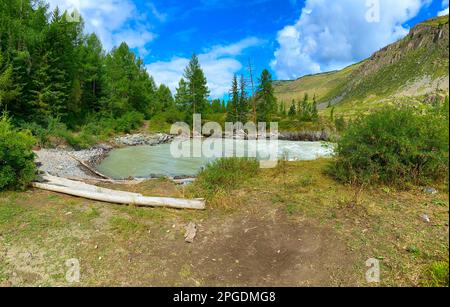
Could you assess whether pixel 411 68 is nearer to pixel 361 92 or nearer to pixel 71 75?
pixel 361 92

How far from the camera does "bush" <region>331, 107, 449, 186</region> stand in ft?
23.9

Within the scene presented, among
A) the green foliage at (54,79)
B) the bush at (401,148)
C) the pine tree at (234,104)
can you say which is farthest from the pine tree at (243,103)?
the bush at (401,148)

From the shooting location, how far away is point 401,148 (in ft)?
24.1

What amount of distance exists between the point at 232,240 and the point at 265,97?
156 ft

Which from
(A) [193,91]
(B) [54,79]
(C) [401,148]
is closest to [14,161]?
(C) [401,148]

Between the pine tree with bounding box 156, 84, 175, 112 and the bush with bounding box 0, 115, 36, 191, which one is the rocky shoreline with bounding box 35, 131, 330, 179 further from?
the pine tree with bounding box 156, 84, 175, 112

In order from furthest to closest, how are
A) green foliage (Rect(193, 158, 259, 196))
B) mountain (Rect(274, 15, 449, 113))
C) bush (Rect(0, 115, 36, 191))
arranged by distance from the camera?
mountain (Rect(274, 15, 449, 113)), green foliage (Rect(193, 158, 259, 196)), bush (Rect(0, 115, 36, 191))

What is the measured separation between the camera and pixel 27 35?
22.7 meters

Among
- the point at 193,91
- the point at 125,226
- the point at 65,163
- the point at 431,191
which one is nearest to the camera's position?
the point at 125,226

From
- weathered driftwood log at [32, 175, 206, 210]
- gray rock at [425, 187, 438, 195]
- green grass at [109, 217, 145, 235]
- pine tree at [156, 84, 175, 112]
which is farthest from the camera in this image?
→ pine tree at [156, 84, 175, 112]

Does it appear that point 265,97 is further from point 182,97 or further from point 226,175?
point 226,175

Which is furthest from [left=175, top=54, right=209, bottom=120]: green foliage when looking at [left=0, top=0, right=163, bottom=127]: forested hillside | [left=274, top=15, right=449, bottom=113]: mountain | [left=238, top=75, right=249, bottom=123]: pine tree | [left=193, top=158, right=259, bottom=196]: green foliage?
[left=274, top=15, right=449, bottom=113]: mountain

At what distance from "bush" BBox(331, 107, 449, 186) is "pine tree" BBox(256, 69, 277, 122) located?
41.3m

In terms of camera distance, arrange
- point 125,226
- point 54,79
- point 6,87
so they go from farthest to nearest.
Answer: point 54,79 → point 6,87 → point 125,226
